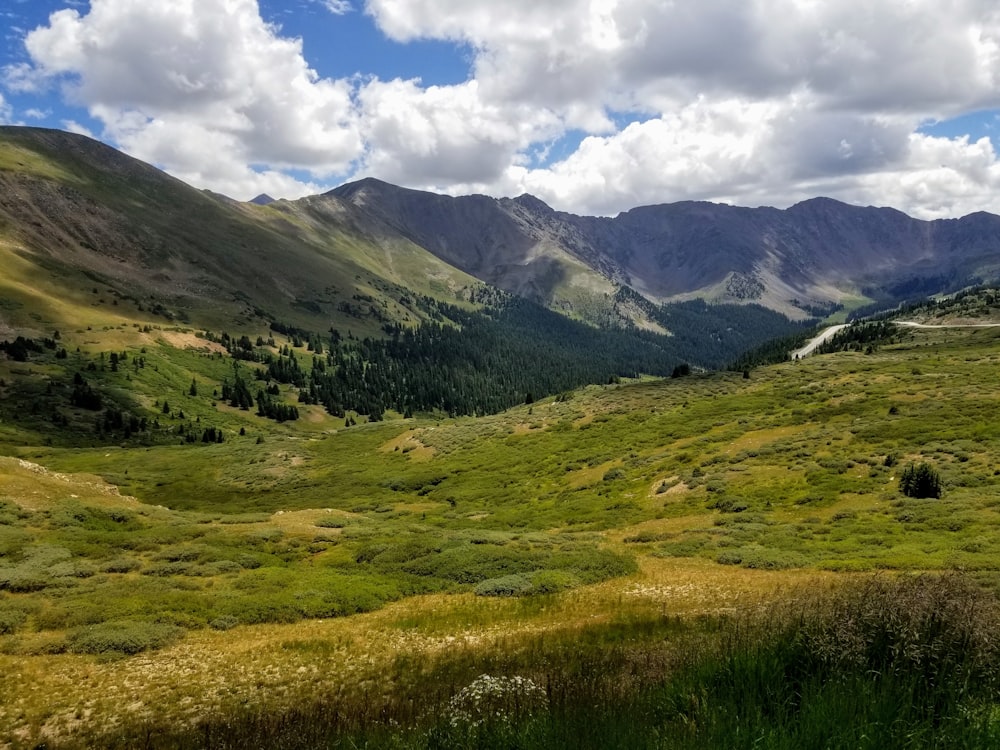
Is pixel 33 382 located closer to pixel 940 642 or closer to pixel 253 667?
pixel 253 667

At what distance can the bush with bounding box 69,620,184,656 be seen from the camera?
1981 cm

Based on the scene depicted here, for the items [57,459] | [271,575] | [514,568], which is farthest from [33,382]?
[514,568]

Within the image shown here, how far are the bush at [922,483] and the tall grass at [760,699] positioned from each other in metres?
29.0

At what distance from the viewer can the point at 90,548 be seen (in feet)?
110

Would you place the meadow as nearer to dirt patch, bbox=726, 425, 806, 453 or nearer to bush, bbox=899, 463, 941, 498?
dirt patch, bbox=726, 425, 806, 453

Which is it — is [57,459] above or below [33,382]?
below

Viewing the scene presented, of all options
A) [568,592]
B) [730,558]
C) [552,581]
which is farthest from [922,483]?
[552,581]

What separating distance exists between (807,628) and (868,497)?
33.8m

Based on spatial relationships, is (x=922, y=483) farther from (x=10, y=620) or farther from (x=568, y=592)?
(x=10, y=620)

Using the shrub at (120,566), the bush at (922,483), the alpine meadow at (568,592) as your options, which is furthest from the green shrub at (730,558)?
the shrub at (120,566)

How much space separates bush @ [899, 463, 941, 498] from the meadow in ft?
2.76

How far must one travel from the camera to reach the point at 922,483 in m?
33.0

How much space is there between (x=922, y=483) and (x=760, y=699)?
35.0 m

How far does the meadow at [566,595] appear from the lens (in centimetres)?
676
